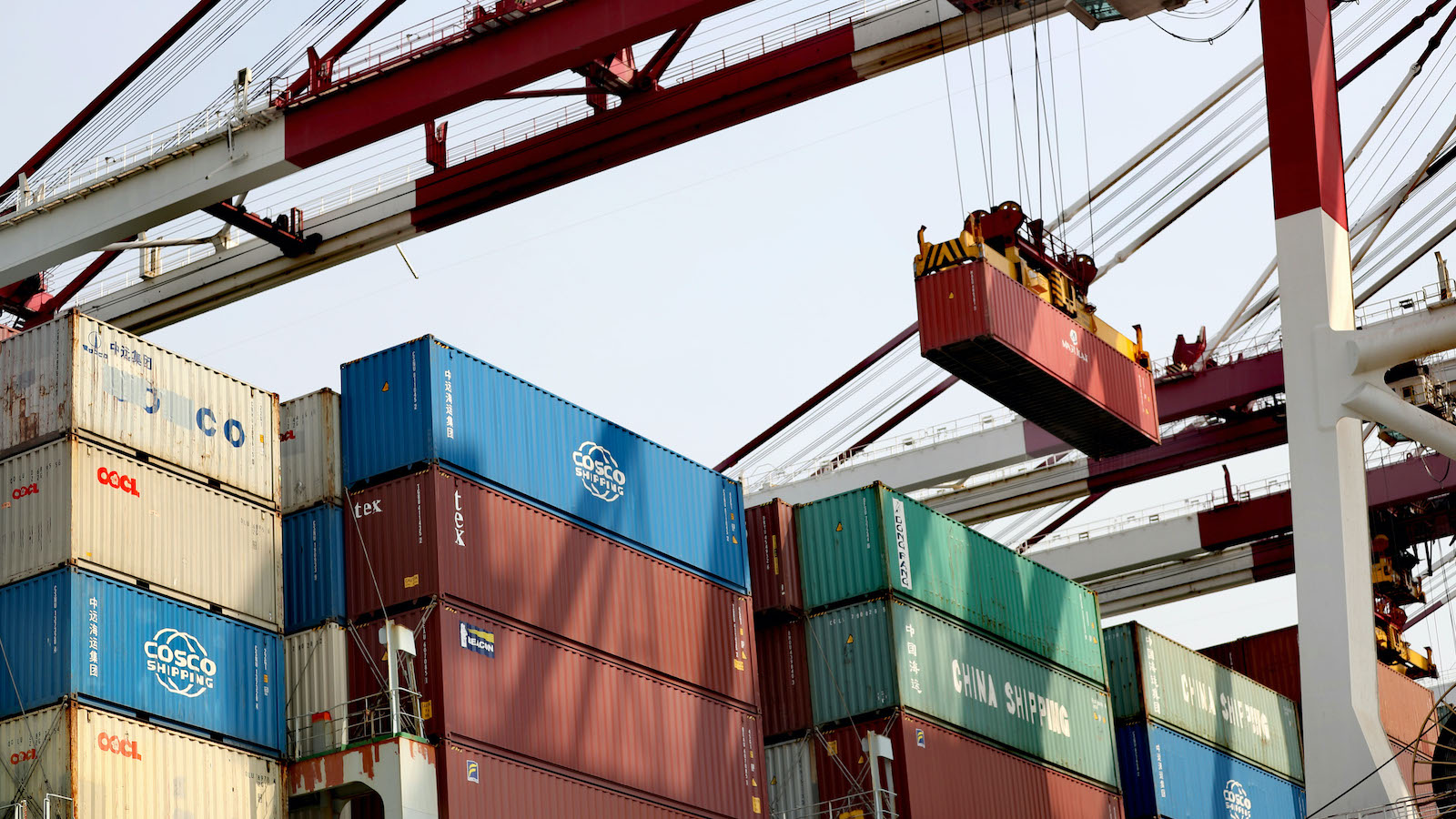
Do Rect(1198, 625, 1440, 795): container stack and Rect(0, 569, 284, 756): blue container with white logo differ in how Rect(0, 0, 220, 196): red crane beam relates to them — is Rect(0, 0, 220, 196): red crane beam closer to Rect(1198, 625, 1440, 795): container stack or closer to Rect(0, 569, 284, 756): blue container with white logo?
Rect(0, 569, 284, 756): blue container with white logo

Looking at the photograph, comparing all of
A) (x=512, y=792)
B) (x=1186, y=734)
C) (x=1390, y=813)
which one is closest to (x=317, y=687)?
(x=512, y=792)

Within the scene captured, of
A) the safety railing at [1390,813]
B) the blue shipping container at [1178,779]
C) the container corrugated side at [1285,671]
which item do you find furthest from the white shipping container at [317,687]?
the container corrugated side at [1285,671]

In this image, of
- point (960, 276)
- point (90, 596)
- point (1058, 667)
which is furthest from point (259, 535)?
point (1058, 667)

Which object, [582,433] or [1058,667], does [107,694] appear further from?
[1058,667]

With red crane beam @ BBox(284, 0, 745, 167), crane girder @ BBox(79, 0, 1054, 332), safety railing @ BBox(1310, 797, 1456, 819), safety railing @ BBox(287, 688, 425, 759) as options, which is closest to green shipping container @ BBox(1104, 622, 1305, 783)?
safety railing @ BBox(1310, 797, 1456, 819)

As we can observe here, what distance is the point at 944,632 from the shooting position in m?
30.8

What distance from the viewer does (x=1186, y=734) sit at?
37500 millimetres

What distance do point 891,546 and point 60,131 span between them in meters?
17.2

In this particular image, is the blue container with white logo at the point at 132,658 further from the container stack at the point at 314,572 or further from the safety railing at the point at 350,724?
the container stack at the point at 314,572

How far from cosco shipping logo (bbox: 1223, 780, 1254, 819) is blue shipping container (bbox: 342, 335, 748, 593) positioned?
46.1 ft

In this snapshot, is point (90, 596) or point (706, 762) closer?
point (90, 596)

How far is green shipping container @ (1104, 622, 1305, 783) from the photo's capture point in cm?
3681

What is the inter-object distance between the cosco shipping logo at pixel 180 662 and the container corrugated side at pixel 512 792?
278 cm

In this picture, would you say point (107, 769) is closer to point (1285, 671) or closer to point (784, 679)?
point (784, 679)
